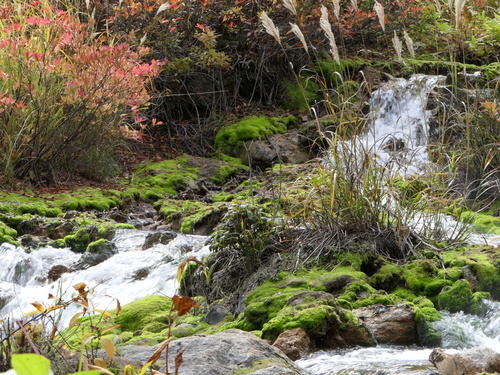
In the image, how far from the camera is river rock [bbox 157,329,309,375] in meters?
1.99

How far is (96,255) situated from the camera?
5520 millimetres

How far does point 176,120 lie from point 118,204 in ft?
10.9

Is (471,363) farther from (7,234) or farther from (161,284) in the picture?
(7,234)

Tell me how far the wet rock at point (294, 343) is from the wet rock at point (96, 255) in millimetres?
2861

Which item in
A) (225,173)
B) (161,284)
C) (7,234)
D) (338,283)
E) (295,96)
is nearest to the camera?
(338,283)

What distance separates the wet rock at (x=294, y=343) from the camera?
116 inches

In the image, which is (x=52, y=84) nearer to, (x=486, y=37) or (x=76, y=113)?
(x=76, y=113)

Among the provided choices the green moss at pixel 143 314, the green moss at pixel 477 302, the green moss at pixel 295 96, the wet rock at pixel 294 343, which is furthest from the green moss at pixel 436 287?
the green moss at pixel 295 96

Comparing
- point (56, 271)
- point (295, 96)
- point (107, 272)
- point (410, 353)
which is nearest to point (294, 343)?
point (410, 353)

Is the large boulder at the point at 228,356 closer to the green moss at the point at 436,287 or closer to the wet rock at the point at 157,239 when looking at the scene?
the green moss at the point at 436,287

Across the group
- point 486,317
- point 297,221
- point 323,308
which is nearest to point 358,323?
point 323,308

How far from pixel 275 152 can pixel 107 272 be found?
4381 millimetres

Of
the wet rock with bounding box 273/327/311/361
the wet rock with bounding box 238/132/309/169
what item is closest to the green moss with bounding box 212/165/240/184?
the wet rock with bounding box 238/132/309/169

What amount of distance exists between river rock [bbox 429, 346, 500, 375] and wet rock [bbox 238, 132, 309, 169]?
649 cm
